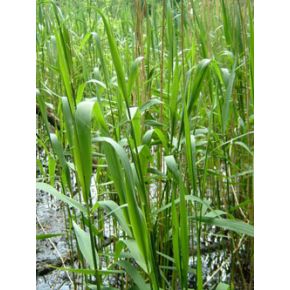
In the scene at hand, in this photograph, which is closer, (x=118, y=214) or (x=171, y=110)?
(x=118, y=214)

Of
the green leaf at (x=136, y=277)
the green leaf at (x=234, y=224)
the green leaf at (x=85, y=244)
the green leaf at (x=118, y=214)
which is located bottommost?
the green leaf at (x=136, y=277)

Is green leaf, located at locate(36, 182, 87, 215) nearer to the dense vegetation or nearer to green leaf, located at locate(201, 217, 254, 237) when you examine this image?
the dense vegetation

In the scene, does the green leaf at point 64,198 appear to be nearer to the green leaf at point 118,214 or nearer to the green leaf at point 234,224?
the green leaf at point 118,214

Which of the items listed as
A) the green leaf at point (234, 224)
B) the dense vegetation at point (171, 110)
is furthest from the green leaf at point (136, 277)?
the green leaf at point (234, 224)

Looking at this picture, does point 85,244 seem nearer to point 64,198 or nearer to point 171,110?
point 64,198

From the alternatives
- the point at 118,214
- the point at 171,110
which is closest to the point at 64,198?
the point at 118,214

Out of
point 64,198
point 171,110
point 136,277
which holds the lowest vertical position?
point 136,277

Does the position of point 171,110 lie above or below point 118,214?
above

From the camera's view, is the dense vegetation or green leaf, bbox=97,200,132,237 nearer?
green leaf, bbox=97,200,132,237

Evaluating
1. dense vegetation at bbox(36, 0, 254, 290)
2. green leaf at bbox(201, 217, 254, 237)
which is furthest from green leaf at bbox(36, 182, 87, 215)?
green leaf at bbox(201, 217, 254, 237)

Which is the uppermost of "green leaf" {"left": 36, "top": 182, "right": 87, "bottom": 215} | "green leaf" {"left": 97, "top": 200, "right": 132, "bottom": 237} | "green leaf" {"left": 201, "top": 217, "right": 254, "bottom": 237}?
"green leaf" {"left": 36, "top": 182, "right": 87, "bottom": 215}
